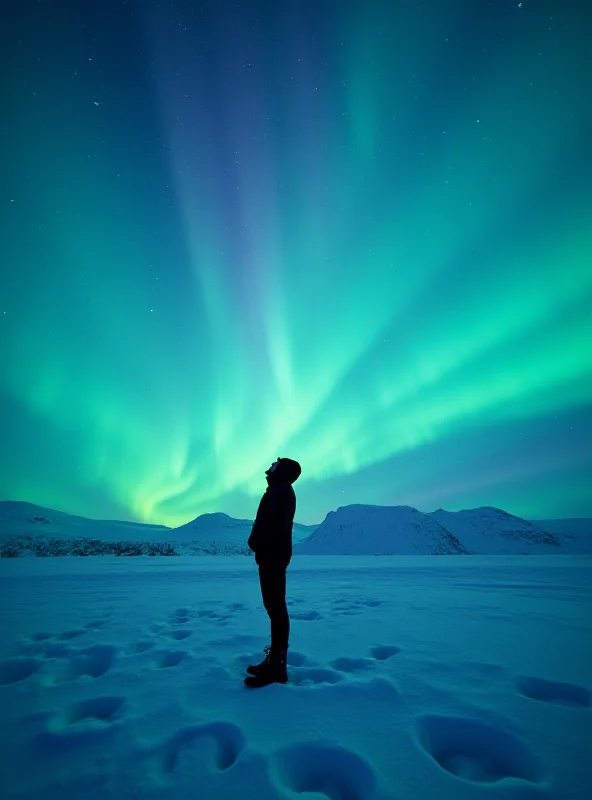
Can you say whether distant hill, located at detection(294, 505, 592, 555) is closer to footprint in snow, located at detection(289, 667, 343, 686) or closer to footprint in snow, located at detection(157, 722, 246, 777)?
footprint in snow, located at detection(289, 667, 343, 686)

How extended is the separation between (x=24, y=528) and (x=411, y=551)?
75316mm

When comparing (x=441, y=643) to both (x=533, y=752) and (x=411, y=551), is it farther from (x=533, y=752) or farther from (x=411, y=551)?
(x=411, y=551)

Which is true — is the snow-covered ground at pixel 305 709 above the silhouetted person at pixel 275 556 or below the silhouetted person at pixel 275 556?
below

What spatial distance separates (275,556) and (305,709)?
54.8 inches

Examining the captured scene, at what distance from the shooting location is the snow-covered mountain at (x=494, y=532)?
9194cm

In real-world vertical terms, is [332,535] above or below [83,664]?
above

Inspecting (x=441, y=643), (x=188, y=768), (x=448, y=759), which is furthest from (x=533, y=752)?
(x=441, y=643)

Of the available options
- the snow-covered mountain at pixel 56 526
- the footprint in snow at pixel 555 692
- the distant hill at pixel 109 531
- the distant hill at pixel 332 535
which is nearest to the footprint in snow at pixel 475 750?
the footprint in snow at pixel 555 692

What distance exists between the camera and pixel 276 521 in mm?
4230

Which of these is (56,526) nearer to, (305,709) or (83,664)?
(83,664)

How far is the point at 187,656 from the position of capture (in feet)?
15.1

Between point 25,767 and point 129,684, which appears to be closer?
point 25,767

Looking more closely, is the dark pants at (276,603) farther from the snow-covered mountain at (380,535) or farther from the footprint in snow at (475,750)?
the snow-covered mountain at (380,535)

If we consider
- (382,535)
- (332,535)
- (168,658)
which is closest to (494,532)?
(382,535)
